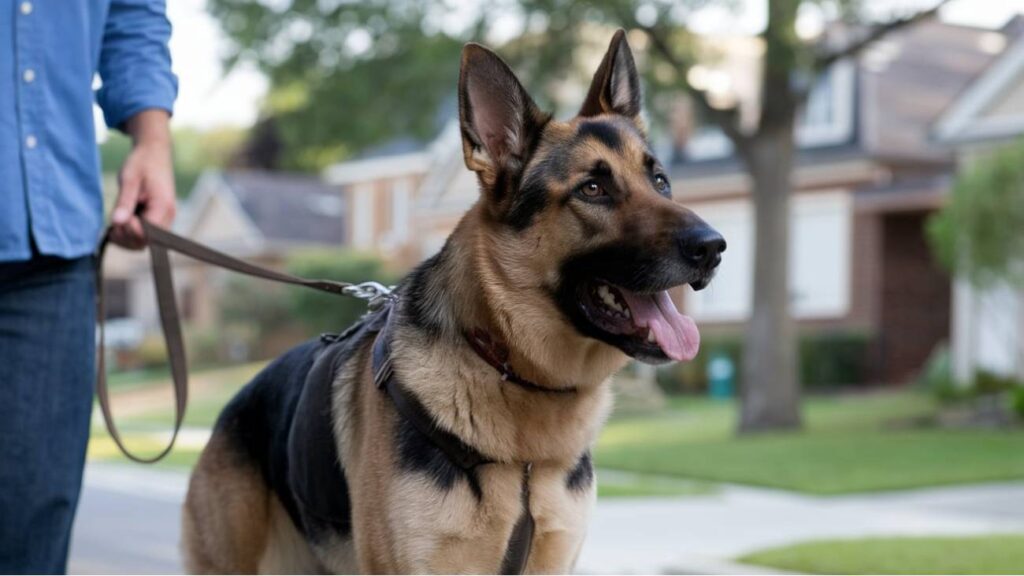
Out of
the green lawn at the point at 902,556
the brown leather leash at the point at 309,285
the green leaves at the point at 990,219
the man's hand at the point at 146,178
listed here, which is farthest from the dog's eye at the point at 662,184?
the green leaves at the point at 990,219

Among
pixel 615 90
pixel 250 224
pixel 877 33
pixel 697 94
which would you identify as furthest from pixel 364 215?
pixel 615 90

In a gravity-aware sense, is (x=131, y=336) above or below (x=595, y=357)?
below

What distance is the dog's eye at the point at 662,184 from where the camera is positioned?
4.18 meters

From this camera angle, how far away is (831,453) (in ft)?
57.3

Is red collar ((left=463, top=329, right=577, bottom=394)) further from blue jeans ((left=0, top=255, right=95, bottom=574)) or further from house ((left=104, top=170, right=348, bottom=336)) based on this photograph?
house ((left=104, top=170, right=348, bottom=336))

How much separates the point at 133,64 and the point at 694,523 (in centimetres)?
831

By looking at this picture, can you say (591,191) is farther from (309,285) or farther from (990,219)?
(990,219)

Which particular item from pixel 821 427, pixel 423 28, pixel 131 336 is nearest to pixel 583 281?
pixel 423 28

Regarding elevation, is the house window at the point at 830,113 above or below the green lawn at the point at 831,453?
above

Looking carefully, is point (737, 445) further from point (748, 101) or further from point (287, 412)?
point (748, 101)

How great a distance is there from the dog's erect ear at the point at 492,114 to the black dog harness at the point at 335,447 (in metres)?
0.59

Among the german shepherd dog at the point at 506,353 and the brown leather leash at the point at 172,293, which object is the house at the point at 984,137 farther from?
the german shepherd dog at the point at 506,353

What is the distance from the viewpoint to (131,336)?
166ft

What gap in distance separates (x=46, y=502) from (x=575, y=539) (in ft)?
4.87
